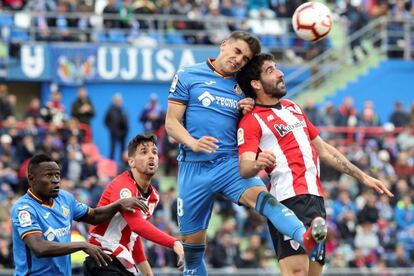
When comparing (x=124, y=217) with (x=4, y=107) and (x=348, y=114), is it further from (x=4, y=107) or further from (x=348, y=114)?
(x=348, y=114)

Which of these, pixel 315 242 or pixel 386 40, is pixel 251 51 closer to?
A: pixel 315 242

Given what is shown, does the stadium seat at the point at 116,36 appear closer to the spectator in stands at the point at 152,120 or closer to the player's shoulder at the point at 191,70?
the spectator in stands at the point at 152,120

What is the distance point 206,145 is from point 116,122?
49.3ft

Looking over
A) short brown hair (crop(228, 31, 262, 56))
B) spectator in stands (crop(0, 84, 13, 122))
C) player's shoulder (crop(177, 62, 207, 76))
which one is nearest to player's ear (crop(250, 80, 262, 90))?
short brown hair (crop(228, 31, 262, 56))

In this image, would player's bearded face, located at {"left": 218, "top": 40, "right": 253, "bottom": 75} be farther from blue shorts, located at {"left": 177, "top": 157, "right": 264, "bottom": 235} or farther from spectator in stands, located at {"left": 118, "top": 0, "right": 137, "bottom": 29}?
spectator in stands, located at {"left": 118, "top": 0, "right": 137, "bottom": 29}

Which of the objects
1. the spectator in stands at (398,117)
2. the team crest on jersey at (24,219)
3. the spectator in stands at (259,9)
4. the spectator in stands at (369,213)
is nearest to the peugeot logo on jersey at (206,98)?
the team crest on jersey at (24,219)

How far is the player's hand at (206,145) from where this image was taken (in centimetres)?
1123

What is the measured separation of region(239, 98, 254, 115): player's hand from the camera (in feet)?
38.2

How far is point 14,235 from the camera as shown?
11.2 meters

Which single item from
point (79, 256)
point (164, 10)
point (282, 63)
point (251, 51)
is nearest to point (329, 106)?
point (282, 63)

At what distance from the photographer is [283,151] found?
38.0 ft

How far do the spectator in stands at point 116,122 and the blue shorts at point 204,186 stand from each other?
14.1 metres

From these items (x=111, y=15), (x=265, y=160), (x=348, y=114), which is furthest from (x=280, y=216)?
(x=111, y=15)

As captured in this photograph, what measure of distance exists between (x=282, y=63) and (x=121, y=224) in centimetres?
1920
